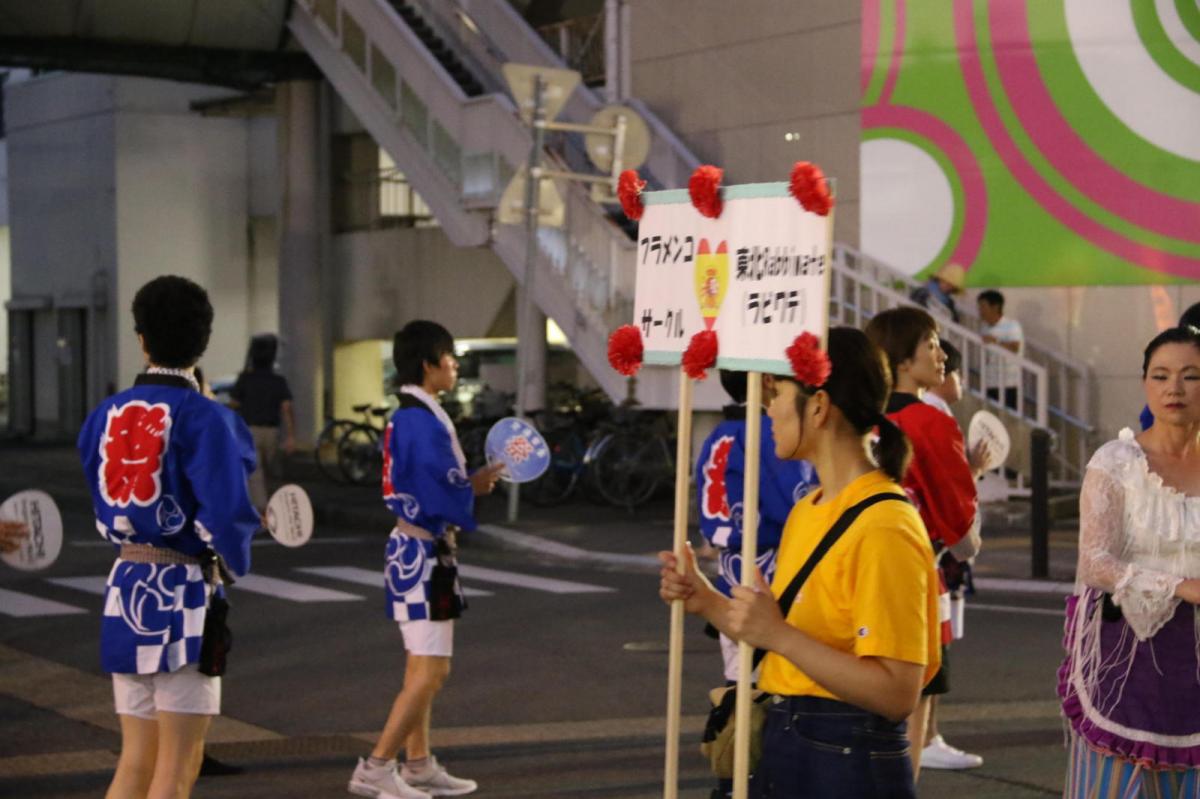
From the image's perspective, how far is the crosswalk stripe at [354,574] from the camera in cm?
1428

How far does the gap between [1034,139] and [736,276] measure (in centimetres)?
1617

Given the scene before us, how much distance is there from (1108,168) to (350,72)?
10166 millimetres

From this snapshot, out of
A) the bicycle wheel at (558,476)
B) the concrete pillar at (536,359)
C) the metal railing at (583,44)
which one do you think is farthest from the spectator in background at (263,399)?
the metal railing at (583,44)

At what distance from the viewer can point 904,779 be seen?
3947mm

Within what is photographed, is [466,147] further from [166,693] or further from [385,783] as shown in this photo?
[166,693]

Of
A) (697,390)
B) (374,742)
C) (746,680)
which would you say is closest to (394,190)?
(697,390)

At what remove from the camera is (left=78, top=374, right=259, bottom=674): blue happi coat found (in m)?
5.60

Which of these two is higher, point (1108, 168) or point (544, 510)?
point (1108, 168)

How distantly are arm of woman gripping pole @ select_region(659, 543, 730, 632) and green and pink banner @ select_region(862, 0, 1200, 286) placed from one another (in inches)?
633

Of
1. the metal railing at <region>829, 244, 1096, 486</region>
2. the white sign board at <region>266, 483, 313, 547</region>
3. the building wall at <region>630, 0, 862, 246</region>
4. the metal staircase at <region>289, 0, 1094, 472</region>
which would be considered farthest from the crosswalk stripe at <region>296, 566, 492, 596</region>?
the building wall at <region>630, 0, 862, 246</region>

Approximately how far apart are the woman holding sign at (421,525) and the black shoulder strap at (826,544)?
3.63 metres

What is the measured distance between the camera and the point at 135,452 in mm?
5625

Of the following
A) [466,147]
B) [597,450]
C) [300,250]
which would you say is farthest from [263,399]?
[300,250]

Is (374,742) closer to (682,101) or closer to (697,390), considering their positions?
(697,390)
